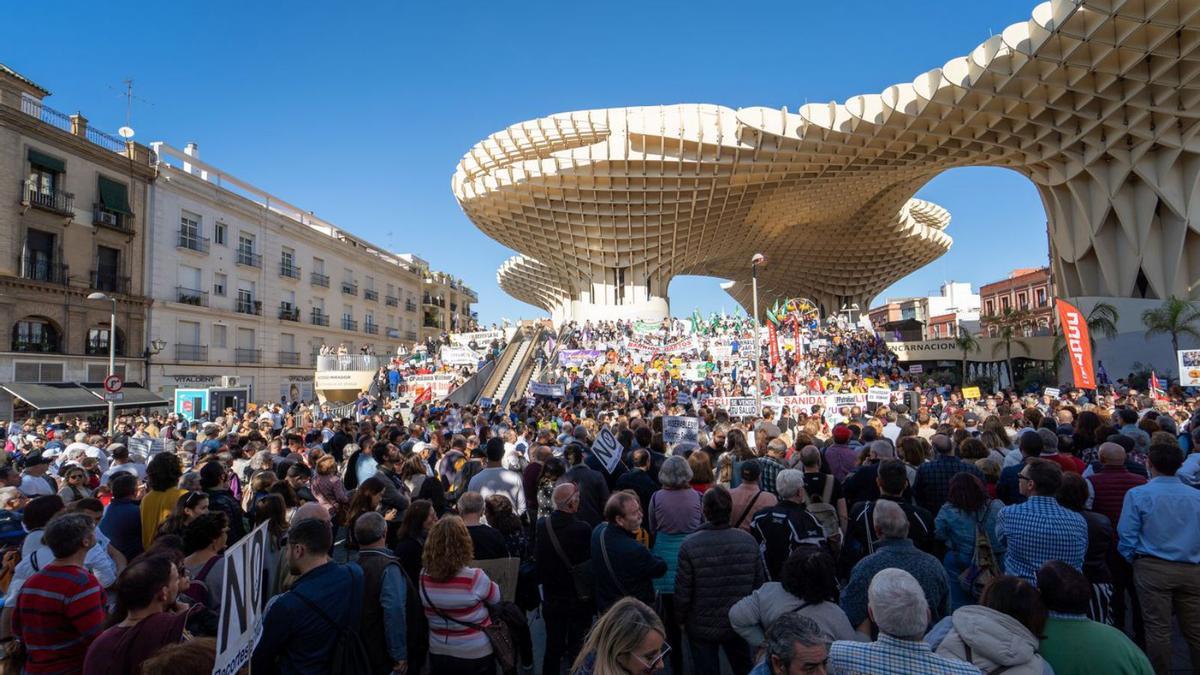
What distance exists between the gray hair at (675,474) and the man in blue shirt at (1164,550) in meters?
3.11

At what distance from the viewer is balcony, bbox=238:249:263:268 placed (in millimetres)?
34719

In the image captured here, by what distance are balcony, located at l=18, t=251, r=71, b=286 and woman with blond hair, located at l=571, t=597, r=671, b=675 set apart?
103 ft

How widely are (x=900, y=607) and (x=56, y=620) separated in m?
3.99

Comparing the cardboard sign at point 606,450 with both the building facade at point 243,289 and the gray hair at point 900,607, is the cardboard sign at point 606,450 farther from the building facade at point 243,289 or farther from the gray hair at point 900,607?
the building facade at point 243,289

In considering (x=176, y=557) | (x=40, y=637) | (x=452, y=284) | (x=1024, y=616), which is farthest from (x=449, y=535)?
(x=452, y=284)

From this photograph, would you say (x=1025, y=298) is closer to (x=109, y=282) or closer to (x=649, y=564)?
(x=649, y=564)

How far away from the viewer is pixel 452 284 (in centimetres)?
6675

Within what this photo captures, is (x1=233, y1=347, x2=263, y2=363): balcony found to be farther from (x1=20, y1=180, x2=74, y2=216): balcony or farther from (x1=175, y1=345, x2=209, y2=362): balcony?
(x1=20, y1=180, x2=74, y2=216): balcony

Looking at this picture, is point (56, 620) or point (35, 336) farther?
point (35, 336)

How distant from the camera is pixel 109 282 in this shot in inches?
1087

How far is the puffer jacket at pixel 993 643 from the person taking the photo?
2518 mm

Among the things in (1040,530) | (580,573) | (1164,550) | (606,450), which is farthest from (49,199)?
(1164,550)

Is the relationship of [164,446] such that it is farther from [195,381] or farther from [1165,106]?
[1165,106]

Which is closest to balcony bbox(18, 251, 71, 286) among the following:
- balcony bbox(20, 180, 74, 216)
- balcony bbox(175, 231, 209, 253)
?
balcony bbox(20, 180, 74, 216)
